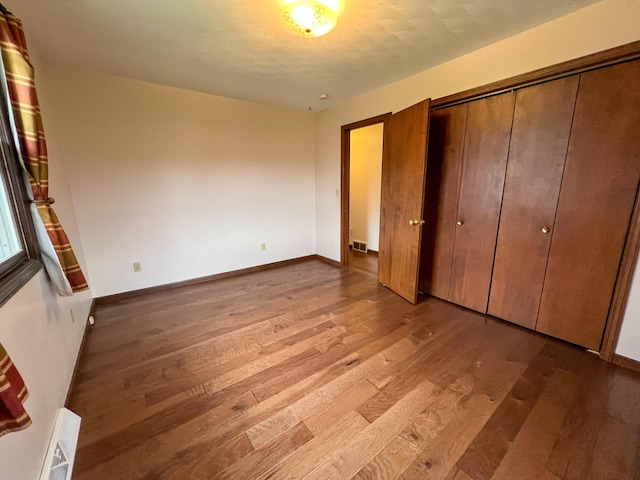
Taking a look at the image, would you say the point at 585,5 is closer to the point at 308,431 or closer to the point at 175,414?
the point at 308,431

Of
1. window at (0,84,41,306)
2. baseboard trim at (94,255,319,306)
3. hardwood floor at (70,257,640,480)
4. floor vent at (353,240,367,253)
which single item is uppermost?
window at (0,84,41,306)

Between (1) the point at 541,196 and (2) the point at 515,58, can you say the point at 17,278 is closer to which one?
(1) the point at 541,196

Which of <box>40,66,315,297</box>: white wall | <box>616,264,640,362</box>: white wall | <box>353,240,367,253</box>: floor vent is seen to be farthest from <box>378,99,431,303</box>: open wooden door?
<box>353,240,367,253</box>: floor vent

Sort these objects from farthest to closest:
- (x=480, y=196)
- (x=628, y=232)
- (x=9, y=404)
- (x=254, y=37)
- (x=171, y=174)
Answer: (x=171, y=174) → (x=480, y=196) → (x=254, y=37) → (x=628, y=232) → (x=9, y=404)

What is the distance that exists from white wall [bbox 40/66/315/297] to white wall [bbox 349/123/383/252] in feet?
3.68

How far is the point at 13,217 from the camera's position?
1286mm

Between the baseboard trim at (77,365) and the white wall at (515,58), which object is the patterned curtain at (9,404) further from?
the white wall at (515,58)

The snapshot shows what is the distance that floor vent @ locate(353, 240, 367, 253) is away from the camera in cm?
481

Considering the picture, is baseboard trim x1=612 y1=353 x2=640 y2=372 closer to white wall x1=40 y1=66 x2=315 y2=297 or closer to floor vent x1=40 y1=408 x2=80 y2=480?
floor vent x1=40 y1=408 x2=80 y2=480

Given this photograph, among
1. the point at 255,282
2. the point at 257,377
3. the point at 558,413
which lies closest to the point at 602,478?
the point at 558,413

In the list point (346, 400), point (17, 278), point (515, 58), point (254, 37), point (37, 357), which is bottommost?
point (346, 400)

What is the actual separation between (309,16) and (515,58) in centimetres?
160

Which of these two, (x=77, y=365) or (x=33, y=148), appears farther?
(x=77, y=365)

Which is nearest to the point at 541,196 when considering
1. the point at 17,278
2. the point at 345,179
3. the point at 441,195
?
the point at 441,195
